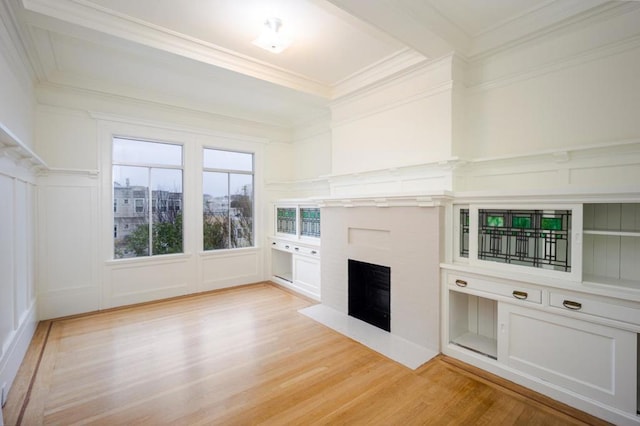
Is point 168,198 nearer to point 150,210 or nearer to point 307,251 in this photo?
point 150,210

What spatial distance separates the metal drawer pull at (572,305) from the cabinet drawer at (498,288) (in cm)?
17

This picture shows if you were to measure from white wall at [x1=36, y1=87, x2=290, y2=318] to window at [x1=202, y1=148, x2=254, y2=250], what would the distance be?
192 millimetres

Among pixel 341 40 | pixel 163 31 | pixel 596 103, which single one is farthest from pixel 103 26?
pixel 596 103

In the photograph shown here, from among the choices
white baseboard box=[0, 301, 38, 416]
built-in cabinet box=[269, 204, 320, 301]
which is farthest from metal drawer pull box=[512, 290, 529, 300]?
white baseboard box=[0, 301, 38, 416]

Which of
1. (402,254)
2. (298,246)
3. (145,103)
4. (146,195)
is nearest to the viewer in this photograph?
(402,254)

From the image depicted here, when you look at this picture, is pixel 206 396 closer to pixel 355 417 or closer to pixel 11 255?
pixel 355 417

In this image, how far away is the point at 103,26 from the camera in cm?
285

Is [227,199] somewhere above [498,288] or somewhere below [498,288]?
above

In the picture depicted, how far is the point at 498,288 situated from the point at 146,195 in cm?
509

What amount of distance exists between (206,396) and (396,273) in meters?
2.28

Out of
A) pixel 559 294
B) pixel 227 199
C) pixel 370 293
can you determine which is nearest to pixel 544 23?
pixel 559 294

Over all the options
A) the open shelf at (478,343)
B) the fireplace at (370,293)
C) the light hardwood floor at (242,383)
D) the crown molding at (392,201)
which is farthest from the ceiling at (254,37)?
the light hardwood floor at (242,383)

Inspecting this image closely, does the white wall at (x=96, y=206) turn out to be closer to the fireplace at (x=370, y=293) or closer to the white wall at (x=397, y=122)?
the white wall at (x=397, y=122)

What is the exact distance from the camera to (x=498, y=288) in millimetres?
2742
